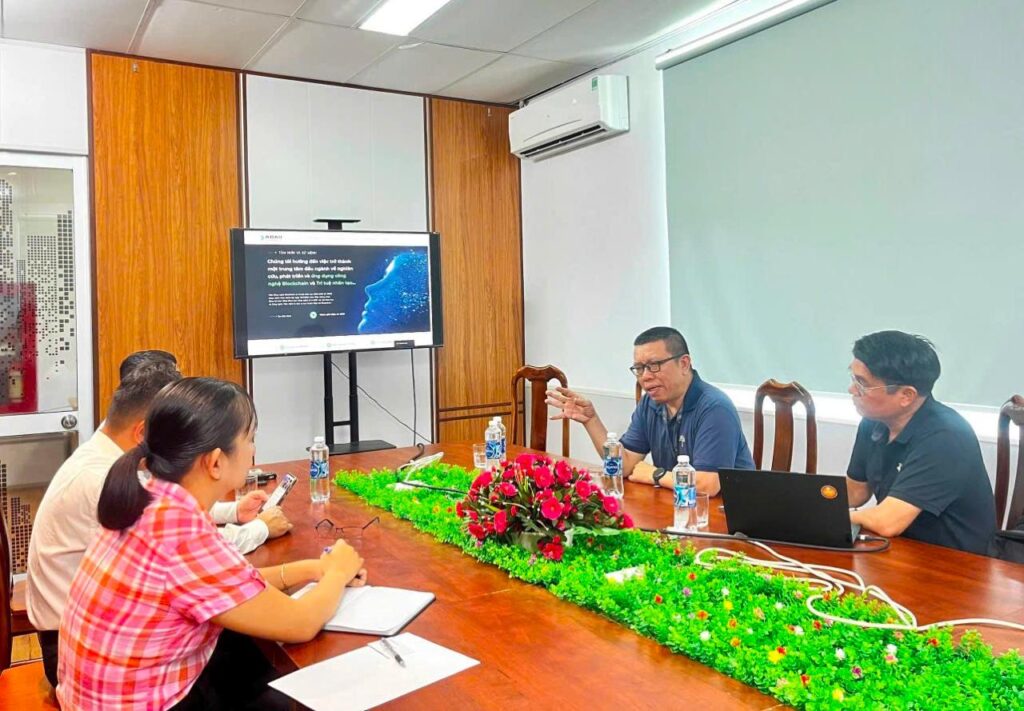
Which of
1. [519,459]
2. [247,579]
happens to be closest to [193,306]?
[519,459]

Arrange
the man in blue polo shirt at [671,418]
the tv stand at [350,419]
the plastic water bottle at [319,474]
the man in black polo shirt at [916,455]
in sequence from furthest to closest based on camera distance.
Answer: the tv stand at [350,419], the man in blue polo shirt at [671,418], the plastic water bottle at [319,474], the man in black polo shirt at [916,455]

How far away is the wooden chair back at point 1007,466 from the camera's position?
2150 millimetres

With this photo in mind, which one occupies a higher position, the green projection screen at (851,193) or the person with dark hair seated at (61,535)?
the green projection screen at (851,193)

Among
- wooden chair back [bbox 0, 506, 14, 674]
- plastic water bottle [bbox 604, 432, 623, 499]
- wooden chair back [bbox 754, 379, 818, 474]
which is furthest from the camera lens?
wooden chair back [bbox 754, 379, 818, 474]

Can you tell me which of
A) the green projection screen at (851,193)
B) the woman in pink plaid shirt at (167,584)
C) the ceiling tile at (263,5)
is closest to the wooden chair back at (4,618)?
the woman in pink plaid shirt at (167,584)

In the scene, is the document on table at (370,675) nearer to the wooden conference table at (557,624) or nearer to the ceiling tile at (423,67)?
the wooden conference table at (557,624)

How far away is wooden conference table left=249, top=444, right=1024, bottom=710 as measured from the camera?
47.2 inches

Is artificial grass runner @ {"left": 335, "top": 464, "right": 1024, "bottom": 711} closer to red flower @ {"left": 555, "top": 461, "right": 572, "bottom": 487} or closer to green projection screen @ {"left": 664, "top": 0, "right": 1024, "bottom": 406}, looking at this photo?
red flower @ {"left": 555, "top": 461, "right": 572, "bottom": 487}

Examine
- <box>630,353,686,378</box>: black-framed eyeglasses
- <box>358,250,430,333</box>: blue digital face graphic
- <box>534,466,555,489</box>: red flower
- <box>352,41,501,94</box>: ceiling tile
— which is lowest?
<box>534,466,555,489</box>: red flower

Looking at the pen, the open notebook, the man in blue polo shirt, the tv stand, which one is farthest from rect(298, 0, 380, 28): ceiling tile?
the pen

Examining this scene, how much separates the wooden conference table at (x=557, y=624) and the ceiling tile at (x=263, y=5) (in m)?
2.50

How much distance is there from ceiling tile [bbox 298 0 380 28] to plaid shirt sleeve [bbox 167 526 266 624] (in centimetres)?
296

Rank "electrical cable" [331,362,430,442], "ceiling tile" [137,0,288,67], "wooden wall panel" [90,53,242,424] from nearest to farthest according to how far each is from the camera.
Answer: "ceiling tile" [137,0,288,67] < "wooden wall panel" [90,53,242,424] < "electrical cable" [331,362,430,442]

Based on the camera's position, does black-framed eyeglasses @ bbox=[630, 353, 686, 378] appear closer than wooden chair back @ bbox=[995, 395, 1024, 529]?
No
